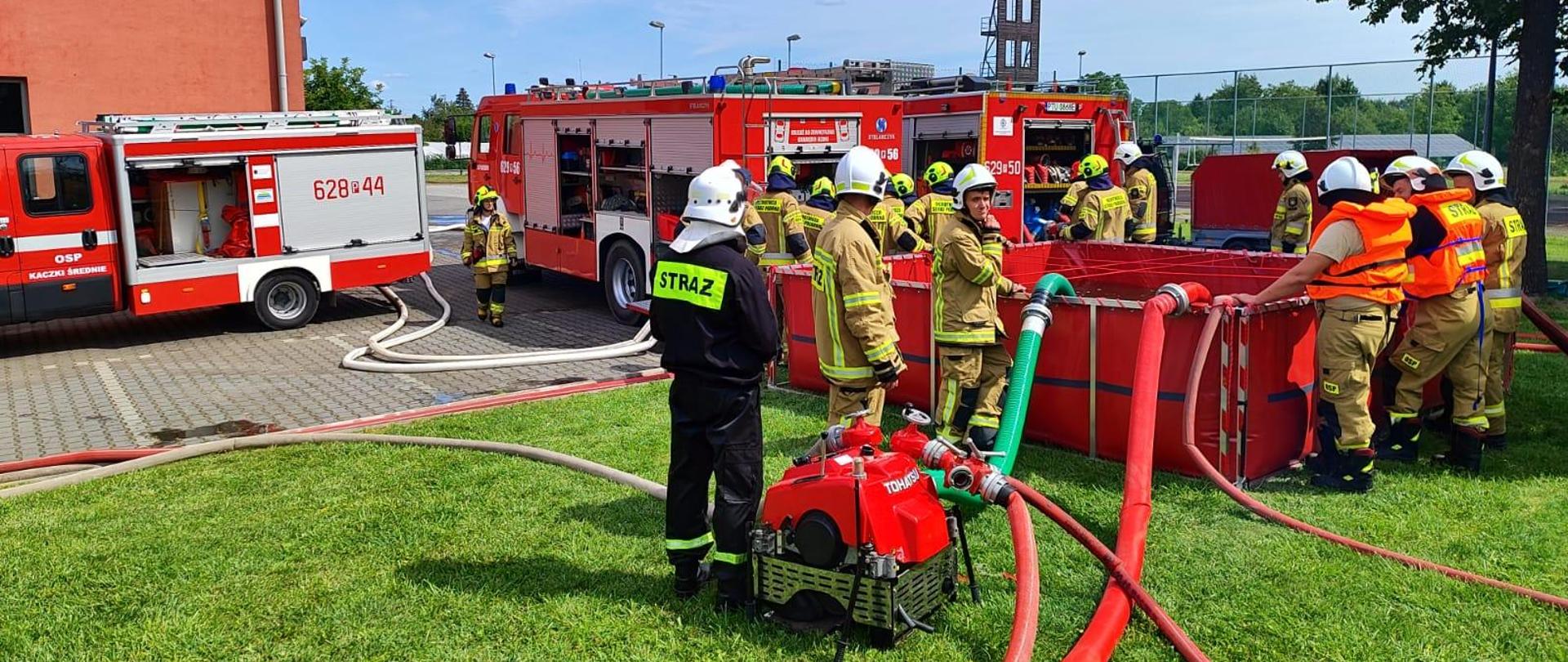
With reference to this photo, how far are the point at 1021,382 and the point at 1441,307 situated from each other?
2599 mm

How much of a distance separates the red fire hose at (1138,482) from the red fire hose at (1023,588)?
0.83 ft

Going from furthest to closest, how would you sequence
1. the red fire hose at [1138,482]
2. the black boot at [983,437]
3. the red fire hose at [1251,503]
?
the black boot at [983,437]
the red fire hose at [1251,503]
the red fire hose at [1138,482]

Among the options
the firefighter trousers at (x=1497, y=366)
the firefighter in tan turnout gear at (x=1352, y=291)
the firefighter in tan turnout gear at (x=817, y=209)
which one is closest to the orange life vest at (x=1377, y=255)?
the firefighter in tan turnout gear at (x=1352, y=291)

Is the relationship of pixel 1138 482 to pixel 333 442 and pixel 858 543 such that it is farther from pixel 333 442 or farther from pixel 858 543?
pixel 333 442

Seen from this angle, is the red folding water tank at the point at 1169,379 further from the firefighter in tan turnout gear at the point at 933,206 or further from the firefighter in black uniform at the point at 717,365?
the firefighter in black uniform at the point at 717,365

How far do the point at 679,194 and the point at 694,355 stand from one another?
7890 mm

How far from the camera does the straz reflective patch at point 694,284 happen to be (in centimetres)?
460

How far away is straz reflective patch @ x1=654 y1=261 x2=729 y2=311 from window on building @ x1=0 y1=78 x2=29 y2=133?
16.0 m

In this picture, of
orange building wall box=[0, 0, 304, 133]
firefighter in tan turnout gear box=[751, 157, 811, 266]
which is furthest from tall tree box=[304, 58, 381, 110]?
firefighter in tan turnout gear box=[751, 157, 811, 266]

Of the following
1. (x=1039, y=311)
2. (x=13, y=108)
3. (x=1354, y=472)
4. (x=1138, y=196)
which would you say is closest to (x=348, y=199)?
(x=13, y=108)

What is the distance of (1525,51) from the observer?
13461 millimetres

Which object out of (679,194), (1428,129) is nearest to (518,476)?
(679,194)

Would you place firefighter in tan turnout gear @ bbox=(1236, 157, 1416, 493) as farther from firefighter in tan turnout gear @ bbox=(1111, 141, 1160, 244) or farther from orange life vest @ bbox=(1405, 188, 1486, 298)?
firefighter in tan turnout gear @ bbox=(1111, 141, 1160, 244)

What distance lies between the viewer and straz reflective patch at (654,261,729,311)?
460 centimetres
